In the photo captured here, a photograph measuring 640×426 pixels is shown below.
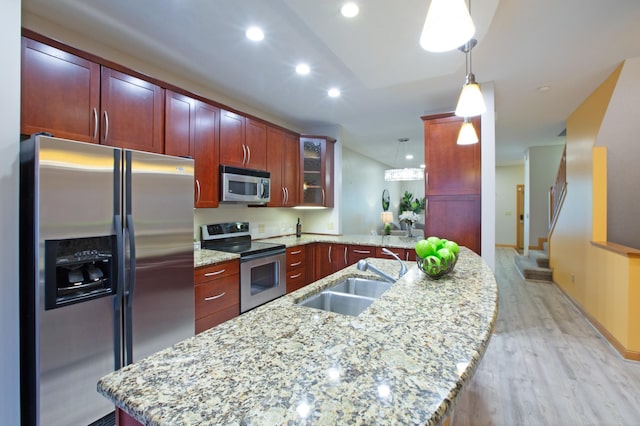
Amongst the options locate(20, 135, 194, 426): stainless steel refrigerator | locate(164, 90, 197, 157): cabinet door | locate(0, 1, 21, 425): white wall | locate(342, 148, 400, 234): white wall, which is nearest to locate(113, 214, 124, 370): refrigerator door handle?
locate(20, 135, 194, 426): stainless steel refrigerator

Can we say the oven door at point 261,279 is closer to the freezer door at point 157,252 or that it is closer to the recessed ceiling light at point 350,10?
the freezer door at point 157,252

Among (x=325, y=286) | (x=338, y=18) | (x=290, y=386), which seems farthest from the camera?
(x=338, y=18)

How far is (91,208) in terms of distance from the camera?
→ 5.08 ft

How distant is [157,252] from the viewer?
6.02ft

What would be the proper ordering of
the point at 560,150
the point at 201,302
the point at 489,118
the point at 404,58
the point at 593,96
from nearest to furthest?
the point at 404,58 → the point at 201,302 → the point at 489,118 → the point at 593,96 → the point at 560,150

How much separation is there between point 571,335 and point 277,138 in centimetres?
392

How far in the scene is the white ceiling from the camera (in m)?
1.72

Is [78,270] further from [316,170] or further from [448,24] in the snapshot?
[316,170]

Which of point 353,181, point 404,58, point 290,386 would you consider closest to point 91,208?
point 290,386

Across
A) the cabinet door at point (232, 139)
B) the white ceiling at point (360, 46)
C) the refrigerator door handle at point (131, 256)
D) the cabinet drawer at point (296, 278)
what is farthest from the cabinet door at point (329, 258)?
the refrigerator door handle at point (131, 256)

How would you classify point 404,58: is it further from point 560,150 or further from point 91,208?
point 560,150

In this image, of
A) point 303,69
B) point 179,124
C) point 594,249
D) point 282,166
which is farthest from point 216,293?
point 594,249

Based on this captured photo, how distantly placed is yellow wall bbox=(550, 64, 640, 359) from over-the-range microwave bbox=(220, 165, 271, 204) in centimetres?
355

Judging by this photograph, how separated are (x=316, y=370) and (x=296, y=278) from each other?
2832 millimetres
